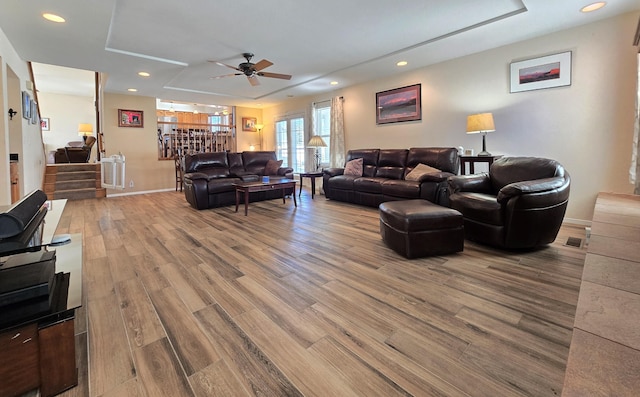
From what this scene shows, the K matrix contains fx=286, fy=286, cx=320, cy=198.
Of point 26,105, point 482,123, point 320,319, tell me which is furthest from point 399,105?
point 26,105

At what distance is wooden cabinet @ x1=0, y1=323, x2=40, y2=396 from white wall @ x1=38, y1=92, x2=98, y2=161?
1057 cm

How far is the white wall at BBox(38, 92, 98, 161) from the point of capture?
9422 mm

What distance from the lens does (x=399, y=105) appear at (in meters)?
5.51

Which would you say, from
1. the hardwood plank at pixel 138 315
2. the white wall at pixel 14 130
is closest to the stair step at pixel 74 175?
the white wall at pixel 14 130

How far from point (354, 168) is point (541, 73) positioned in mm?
3127

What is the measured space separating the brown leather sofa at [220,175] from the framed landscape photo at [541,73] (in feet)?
13.3

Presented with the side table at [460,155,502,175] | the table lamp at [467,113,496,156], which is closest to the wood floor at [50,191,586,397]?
the side table at [460,155,502,175]

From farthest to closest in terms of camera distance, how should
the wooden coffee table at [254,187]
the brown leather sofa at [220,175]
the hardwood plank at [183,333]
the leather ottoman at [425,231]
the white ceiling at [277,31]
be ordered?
the brown leather sofa at [220,175] → the wooden coffee table at [254,187] → the white ceiling at [277,31] → the leather ottoman at [425,231] → the hardwood plank at [183,333]

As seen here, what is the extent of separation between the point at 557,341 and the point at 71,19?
495 cm

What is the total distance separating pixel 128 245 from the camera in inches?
121

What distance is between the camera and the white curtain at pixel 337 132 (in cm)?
660

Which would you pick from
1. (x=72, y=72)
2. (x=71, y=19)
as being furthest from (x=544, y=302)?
(x=72, y=72)

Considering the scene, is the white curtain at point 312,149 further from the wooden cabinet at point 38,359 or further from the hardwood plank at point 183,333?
the wooden cabinet at point 38,359

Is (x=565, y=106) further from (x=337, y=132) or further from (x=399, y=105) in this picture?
(x=337, y=132)
